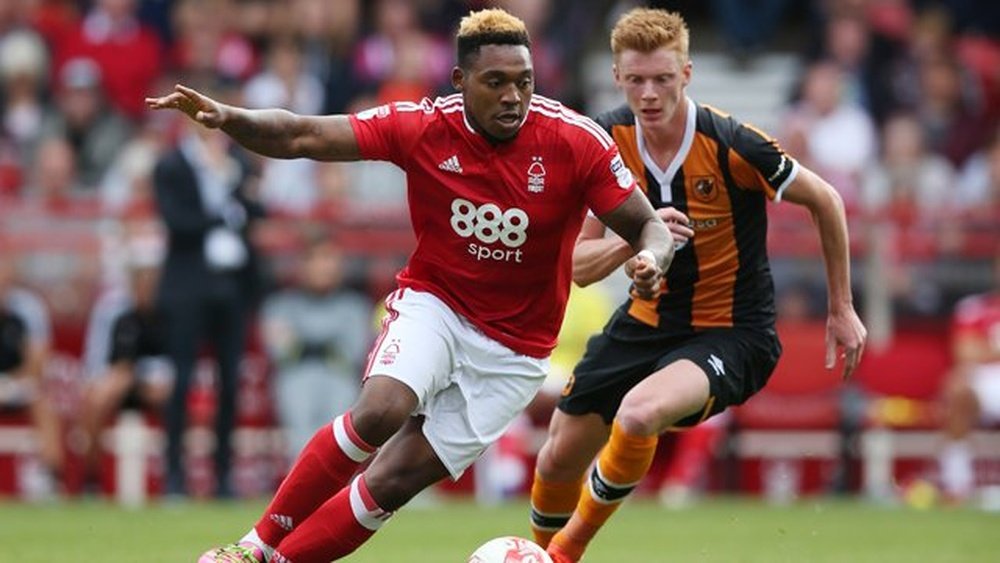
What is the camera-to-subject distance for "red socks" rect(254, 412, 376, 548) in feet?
23.6

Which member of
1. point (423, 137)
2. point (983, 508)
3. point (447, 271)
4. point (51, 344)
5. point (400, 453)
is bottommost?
point (983, 508)

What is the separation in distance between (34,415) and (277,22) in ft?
15.9

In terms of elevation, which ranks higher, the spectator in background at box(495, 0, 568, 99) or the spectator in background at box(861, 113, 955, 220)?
the spectator in background at box(495, 0, 568, 99)

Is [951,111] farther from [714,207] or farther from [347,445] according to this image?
[347,445]

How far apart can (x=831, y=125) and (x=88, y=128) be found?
6.35 metres

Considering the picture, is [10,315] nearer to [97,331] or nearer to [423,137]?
[97,331]

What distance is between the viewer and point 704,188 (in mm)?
8250

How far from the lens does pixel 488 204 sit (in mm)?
7375

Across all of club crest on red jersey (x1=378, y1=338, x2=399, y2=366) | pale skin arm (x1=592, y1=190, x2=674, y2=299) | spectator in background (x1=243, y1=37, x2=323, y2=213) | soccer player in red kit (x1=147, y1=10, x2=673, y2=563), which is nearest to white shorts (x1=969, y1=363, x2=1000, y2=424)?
spectator in background (x1=243, y1=37, x2=323, y2=213)

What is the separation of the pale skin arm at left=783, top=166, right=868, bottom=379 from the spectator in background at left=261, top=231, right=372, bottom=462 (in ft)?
22.9

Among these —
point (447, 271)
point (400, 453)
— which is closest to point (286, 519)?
point (400, 453)

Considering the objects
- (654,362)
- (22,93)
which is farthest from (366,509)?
(22,93)

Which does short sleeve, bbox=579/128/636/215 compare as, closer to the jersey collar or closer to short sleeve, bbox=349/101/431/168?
short sleeve, bbox=349/101/431/168

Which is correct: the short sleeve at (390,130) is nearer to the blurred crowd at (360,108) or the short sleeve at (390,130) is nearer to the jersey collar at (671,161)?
the jersey collar at (671,161)
